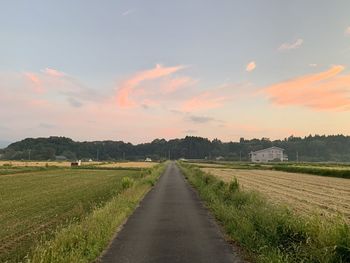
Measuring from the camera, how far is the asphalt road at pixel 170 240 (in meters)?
11.0

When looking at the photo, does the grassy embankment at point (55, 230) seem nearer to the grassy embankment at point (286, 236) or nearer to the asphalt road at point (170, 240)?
the asphalt road at point (170, 240)

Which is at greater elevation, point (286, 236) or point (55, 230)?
point (286, 236)

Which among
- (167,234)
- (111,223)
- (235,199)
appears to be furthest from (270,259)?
(235,199)

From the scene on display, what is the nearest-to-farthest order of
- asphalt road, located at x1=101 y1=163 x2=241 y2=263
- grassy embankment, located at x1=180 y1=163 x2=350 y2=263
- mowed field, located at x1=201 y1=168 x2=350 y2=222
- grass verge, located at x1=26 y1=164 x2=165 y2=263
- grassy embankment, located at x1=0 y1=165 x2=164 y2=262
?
1. grassy embankment, located at x1=180 y1=163 x2=350 y2=263
2. grass verge, located at x1=26 y1=164 x2=165 y2=263
3. grassy embankment, located at x1=0 y1=165 x2=164 y2=262
4. asphalt road, located at x1=101 y1=163 x2=241 y2=263
5. mowed field, located at x1=201 y1=168 x2=350 y2=222

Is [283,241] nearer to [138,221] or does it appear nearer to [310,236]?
[310,236]

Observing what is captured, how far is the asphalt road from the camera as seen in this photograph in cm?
1105

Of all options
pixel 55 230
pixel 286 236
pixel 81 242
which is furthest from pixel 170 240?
pixel 55 230

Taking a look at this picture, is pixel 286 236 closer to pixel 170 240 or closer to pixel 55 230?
pixel 170 240

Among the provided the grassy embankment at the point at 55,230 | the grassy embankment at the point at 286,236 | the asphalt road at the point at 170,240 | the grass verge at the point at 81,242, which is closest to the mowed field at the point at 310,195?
the grassy embankment at the point at 286,236

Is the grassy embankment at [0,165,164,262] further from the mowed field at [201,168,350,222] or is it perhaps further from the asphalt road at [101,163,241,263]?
the mowed field at [201,168,350,222]

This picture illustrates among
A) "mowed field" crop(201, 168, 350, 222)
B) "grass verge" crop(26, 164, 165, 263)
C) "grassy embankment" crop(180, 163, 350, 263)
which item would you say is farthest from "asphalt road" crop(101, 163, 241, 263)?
"mowed field" crop(201, 168, 350, 222)

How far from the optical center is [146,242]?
13070mm

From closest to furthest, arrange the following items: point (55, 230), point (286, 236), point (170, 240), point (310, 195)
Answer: point (286, 236), point (170, 240), point (55, 230), point (310, 195)

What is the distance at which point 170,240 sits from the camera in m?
13.5
